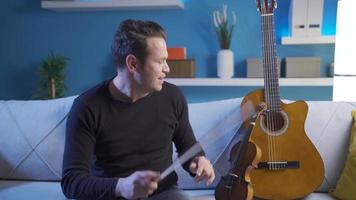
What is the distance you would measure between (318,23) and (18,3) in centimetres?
235

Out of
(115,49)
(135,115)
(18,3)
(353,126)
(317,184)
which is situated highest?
(18,3)

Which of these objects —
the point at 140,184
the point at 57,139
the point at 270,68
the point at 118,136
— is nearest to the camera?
the point at 140,184

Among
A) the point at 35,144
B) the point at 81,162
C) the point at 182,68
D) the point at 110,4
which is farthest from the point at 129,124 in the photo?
the point at 110,4

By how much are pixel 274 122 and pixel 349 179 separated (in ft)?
1.29

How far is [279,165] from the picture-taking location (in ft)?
5.51

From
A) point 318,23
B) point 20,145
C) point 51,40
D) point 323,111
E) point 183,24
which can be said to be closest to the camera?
point 323,111

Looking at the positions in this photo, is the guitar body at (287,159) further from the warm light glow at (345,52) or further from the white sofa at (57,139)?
the warm light glow at (345,52)

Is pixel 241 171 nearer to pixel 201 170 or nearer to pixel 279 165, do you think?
pixel 279 165

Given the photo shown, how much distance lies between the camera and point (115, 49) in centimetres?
142

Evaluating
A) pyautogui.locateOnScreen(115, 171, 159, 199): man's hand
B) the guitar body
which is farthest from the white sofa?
pyautogui.locateOnScreen(115, 171, 159, 199): man's hand

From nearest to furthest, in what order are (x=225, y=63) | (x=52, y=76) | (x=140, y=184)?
1. (x=140, y=184)
2. (x=225, y=63)
3. (x=52, y=76)

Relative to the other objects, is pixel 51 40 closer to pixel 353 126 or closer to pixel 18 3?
pixel 18 3

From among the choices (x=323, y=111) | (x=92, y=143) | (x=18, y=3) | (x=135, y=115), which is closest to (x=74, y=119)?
(x=92, y=143)

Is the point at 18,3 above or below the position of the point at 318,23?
above
